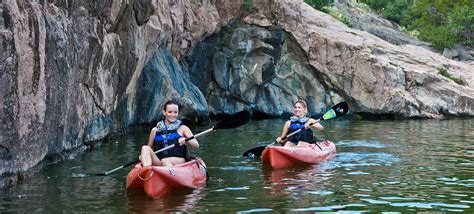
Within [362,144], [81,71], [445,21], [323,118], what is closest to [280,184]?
[323,118]

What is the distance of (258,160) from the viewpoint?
42.5ft

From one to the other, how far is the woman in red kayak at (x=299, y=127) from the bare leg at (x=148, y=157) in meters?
4.21

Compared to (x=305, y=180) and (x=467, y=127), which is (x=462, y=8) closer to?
(x=467, y=127)

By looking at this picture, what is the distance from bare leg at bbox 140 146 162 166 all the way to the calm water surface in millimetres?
488

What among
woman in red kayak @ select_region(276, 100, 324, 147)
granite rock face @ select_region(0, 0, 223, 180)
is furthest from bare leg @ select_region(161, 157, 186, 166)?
woman in red kayak @ select_region(276, 100, 324, 147)

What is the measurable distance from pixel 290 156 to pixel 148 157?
3557 millimetres

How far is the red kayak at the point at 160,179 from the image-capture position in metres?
8.63

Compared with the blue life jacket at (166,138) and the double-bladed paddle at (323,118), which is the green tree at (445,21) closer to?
the double-bladed paddle at (323,118)

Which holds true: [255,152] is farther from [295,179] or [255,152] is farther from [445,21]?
[445,21]

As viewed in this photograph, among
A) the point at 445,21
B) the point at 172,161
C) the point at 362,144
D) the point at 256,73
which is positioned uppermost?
the point at 445,21

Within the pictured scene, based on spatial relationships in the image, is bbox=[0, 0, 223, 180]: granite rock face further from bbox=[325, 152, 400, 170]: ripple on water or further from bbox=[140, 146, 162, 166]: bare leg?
bbox=[325, 152, 400, 170]: ripple on water

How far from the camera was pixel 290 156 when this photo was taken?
1195cm

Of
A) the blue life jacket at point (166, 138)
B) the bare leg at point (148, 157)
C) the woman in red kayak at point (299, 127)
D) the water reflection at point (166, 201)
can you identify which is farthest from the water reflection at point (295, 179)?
the bare leg at point (148, 157)

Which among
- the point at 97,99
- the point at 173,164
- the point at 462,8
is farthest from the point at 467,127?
the point at 462,8
